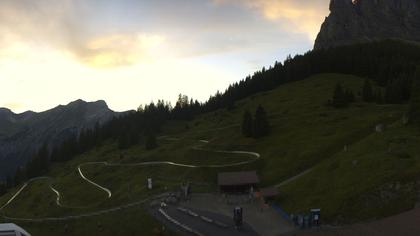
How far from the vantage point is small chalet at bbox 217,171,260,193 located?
92.4 metres

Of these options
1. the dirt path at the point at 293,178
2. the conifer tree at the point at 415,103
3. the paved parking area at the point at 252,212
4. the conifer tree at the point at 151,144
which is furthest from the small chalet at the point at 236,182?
the conifer tree at the point at 151,144

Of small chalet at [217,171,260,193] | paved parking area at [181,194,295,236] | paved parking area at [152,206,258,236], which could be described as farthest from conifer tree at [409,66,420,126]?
paved parking area at [152,206,258,236]

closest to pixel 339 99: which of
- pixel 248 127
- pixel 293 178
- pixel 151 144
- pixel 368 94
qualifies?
pixel 368 94

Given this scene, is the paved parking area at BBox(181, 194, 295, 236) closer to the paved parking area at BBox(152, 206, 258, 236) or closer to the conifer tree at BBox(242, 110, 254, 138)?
the paved parking area at BBox(152, 206, 258, 236)

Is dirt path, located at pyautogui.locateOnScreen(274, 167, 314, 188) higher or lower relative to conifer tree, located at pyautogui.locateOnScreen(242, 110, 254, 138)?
lower

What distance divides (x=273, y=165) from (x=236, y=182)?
15085mm

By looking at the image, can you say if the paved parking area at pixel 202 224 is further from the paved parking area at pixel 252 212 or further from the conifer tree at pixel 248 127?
the conifer tree at pixel 248 127

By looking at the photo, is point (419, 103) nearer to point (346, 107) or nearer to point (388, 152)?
point (388, 152)

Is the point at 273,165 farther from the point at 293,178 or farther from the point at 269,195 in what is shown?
the point at 269,195

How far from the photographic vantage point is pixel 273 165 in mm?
104625

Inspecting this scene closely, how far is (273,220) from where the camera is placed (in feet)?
235

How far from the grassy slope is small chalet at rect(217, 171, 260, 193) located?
4410 millimetres

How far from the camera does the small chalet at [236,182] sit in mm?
92375

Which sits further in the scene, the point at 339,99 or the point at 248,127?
the point at 339,99
